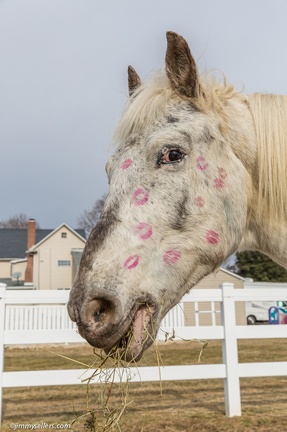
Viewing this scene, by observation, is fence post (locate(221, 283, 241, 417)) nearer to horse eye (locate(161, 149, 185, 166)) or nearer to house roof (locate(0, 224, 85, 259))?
horse eye (locate(161, 149, 185, 166))

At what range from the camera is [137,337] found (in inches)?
82.3

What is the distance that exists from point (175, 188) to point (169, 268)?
0.41 meters

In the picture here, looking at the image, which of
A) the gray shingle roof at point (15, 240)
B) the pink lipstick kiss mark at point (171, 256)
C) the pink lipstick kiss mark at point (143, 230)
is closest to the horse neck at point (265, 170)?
the pink lipstick kiss mark at point (171, 256)

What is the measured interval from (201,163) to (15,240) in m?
45.4

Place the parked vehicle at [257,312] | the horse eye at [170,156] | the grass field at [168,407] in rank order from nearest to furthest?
the horse eye at [170,156], the grass field at [168,407], the parked vehicle at [257,312]

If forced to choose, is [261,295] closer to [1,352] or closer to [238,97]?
[1,352]

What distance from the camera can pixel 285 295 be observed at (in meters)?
6.46

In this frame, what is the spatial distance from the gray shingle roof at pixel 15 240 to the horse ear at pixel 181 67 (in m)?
41.7

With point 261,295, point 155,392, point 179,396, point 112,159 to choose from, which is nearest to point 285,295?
point 261,295

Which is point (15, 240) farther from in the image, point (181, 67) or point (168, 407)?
point (181, 67)

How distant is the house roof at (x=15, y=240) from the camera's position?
143 feet

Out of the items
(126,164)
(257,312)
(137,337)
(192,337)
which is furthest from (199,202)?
(257,312)

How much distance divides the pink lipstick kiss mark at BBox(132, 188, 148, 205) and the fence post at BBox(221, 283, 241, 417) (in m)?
4.28

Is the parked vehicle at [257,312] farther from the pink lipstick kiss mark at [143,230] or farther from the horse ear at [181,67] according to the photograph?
the pink lipstick kiss mark at [143,230]
